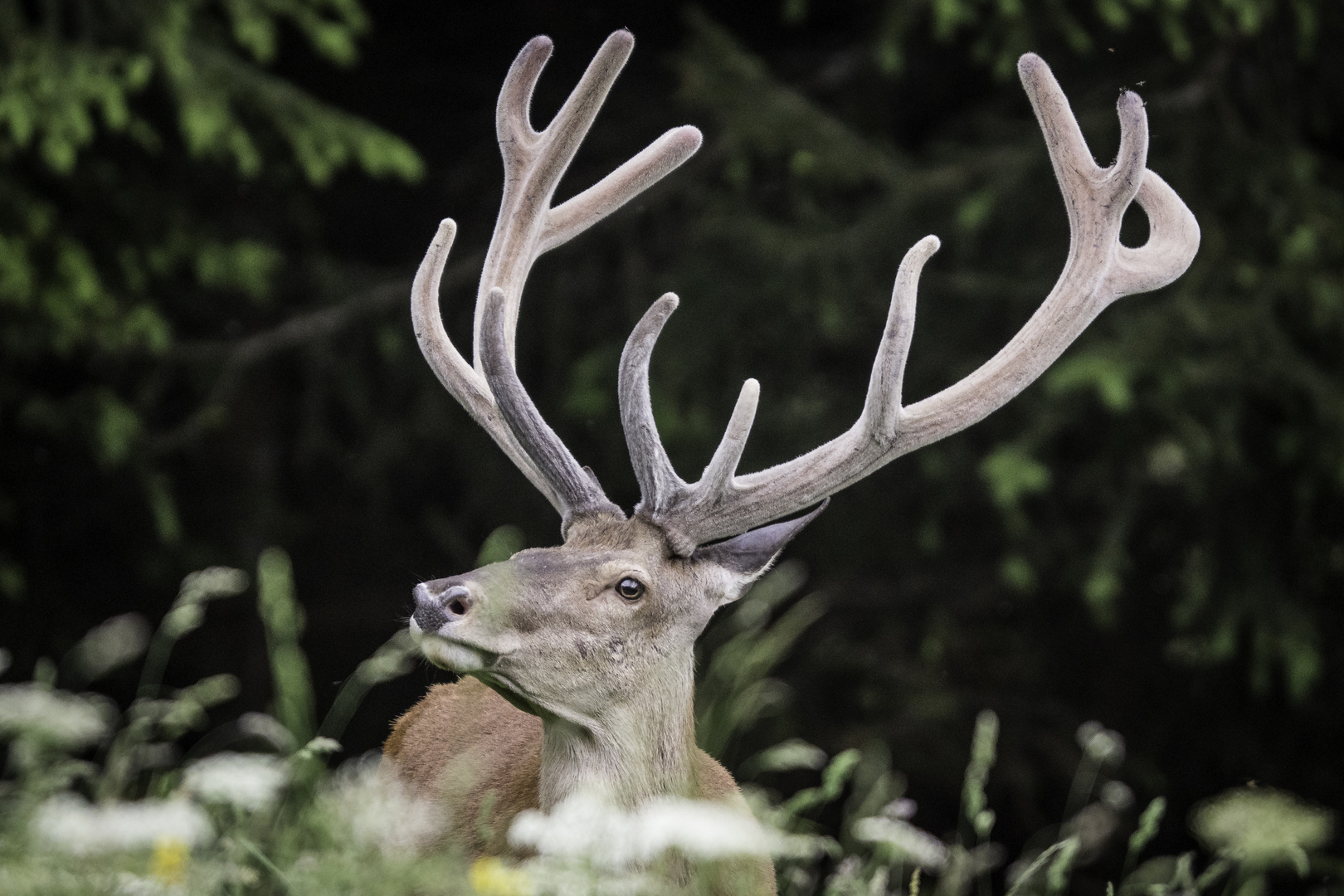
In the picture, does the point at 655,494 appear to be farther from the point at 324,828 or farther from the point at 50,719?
the point at 50,719

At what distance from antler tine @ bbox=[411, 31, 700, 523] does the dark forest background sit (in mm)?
2374

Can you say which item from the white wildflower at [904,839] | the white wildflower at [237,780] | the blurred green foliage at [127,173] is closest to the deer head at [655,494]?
the white wildflower at [904,839]

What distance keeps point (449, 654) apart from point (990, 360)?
1.39 metres

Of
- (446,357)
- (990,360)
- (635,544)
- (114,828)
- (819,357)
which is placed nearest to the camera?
(114,828)

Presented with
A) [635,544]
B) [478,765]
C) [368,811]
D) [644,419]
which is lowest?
[368,811]

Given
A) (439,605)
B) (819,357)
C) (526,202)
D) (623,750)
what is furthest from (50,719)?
(819,357)

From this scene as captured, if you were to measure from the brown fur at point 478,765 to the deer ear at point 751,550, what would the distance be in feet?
1.33

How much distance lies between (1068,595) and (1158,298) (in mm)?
1592

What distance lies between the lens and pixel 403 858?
6.49 ft

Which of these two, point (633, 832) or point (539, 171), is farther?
point (539, 171)

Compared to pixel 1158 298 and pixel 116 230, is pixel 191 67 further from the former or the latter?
pixel 1158 298

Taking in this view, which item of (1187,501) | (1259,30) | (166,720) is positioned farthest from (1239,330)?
(166,720)

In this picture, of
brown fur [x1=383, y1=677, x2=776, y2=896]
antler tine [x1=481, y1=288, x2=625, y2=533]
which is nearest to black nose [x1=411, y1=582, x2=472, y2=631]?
brown fur [x1=383, y1=677, x2=776, y2=896]

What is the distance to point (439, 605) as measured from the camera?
9.41 ft
